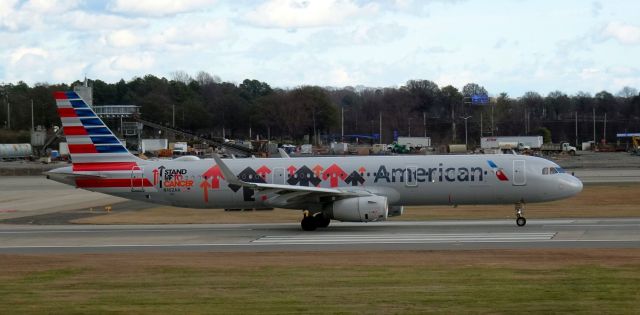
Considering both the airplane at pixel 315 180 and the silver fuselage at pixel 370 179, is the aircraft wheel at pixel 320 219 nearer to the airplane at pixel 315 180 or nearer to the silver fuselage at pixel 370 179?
the airplane at pixel 315 180

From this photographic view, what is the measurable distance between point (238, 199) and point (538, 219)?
41.7 ft

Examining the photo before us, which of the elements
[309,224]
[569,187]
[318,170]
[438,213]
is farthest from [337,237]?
[438,213]

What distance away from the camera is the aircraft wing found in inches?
1334

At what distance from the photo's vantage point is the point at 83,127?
3772 centimetres

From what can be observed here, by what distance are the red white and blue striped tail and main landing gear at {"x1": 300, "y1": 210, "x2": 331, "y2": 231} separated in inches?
303

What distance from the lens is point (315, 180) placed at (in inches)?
1422

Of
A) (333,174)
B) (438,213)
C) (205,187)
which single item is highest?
(333,174)

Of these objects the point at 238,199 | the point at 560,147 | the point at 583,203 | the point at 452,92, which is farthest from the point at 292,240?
the point at 452,92

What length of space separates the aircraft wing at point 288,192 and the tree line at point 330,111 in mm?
118750

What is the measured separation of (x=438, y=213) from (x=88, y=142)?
662 inches

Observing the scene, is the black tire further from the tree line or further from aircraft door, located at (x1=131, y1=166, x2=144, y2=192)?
the tree line

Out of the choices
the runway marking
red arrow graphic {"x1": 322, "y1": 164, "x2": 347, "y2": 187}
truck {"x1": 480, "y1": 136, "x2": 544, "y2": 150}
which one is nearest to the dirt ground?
red arrow graphic {"x1": 322, "y1": 164, "x2": 347, "y2": 187}

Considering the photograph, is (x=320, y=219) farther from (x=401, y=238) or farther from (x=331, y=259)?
(x=331, y=259)

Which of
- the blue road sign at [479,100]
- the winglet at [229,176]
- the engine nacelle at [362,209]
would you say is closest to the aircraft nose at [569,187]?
the engine nacelle at [362,209]
